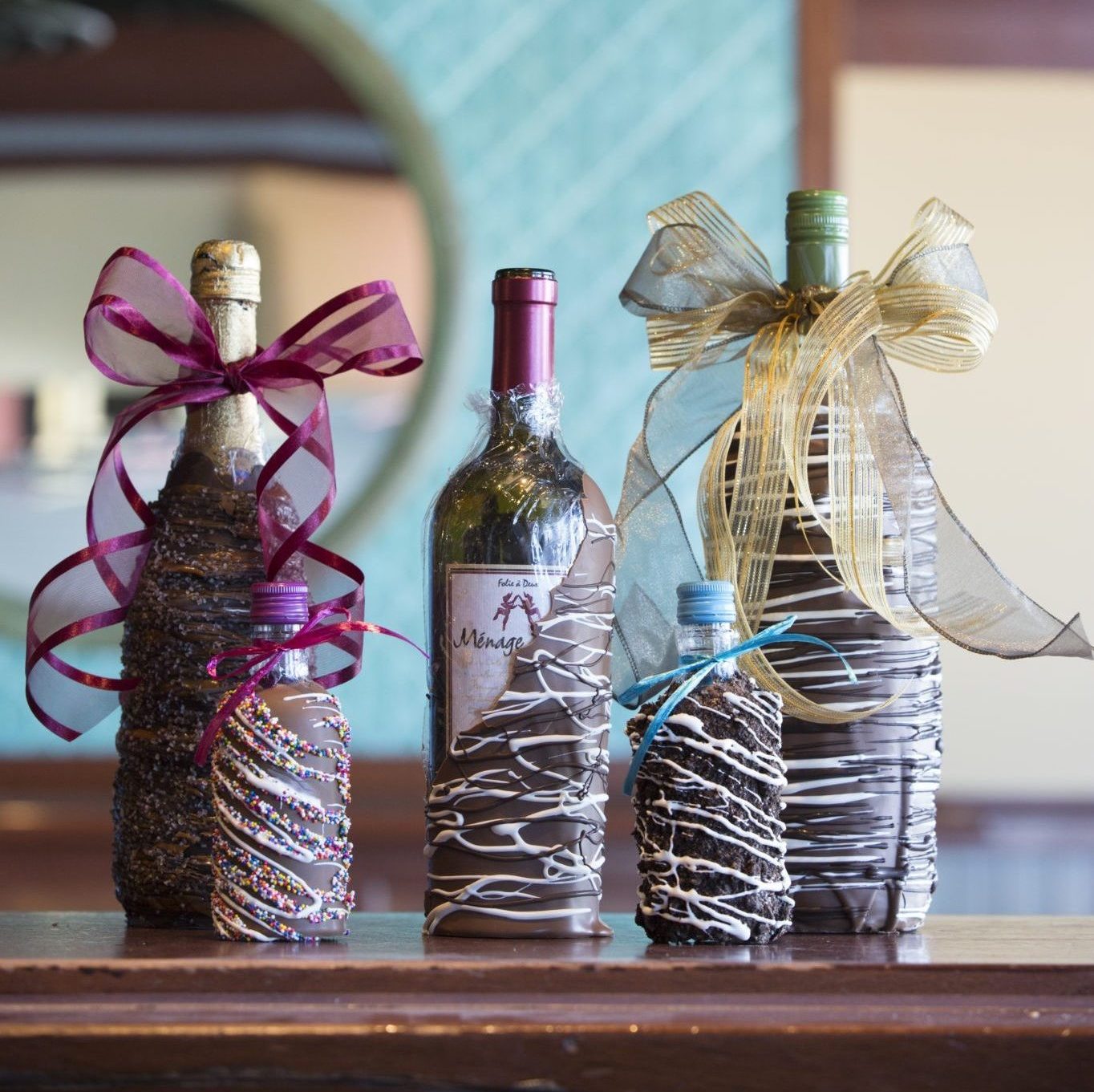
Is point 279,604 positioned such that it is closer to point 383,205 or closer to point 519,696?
point 519,696

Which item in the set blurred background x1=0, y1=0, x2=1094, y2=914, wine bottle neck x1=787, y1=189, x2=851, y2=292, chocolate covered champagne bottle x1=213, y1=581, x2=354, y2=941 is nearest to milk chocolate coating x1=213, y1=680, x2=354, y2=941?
chocolate covered champagne bottle x1=213, y1=581, x2=354, y2=941

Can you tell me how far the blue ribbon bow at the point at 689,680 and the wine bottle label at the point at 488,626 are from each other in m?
0.06

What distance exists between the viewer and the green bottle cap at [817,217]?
703 millimetres

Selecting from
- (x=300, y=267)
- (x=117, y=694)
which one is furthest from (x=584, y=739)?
(x=300, y=267)

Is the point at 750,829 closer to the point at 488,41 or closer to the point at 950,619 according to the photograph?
the point at 950,619

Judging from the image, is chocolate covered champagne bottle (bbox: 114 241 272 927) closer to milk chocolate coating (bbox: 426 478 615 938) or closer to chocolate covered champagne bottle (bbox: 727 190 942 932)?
milk chocolate coating (bbox: 426 478 615 938)

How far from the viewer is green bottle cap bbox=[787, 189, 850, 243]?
0.70 m

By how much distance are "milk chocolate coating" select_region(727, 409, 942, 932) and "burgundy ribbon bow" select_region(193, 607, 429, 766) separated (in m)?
0.17

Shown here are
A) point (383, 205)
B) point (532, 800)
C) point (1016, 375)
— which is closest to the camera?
point (532, 800)

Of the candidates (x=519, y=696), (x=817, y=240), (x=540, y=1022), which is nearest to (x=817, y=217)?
(x=817, y=240)

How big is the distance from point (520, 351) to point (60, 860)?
1304 mm

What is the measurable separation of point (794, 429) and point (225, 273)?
0.26 meters

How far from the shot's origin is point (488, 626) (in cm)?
62

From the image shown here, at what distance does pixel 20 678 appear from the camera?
5.95ft
